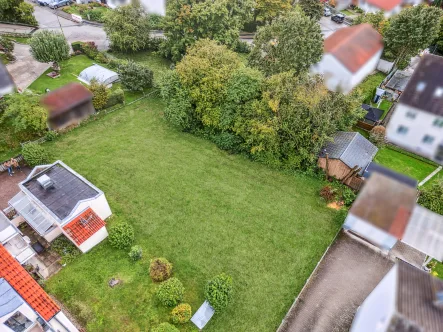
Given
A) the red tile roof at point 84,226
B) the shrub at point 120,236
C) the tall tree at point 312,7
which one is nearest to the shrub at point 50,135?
the red tile roof at point 84,226

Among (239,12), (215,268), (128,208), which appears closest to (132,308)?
(215,268)

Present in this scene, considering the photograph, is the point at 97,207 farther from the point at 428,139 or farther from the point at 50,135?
the point at 428,139

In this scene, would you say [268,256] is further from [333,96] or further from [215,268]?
[333,96]

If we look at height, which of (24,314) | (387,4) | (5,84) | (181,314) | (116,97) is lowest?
(181,314)

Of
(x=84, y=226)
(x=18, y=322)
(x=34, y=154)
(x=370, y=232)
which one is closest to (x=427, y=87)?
(x=370, y=232)

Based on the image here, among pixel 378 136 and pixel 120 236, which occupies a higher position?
pixel 378 136

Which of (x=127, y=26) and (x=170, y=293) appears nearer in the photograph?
(x=170, y=293)
